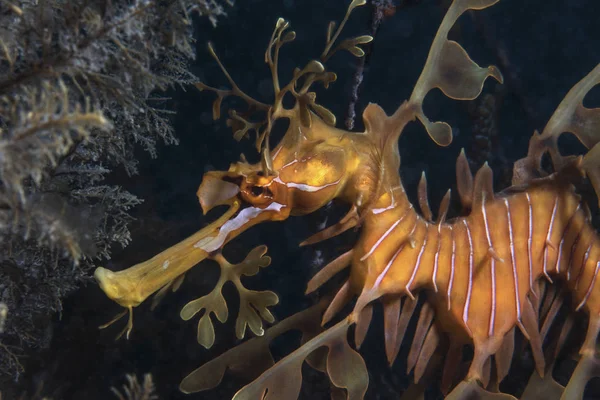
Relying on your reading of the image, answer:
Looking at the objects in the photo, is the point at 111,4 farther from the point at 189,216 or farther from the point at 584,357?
the point at 584,357

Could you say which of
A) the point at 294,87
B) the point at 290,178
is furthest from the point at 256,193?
the point at 294,87

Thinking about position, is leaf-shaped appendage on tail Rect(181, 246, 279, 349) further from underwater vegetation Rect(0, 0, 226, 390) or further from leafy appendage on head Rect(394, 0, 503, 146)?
leafy appendage on head Rect(394, 0, 503, 146)

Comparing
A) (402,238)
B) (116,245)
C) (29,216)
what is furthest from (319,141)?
(116,245)

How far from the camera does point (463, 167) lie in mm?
2137

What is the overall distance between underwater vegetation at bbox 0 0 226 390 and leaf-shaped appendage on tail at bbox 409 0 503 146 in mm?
966

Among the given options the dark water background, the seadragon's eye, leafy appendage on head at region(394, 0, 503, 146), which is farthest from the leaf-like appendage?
leafy appendage on head at region(394, 0, 503, 146)

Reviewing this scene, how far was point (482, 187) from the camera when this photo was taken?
2.10 metres

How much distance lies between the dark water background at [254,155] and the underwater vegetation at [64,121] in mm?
523

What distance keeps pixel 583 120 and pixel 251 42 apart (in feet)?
6.00

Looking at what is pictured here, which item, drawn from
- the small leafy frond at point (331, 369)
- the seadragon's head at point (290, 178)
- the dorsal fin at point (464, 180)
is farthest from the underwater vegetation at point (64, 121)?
the dorsal fin at point (464, 180)

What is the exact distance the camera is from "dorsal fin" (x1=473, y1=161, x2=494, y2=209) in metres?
2.09

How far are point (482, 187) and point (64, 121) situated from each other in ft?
5.46

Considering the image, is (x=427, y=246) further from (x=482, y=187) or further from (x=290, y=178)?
(x=290, y=178)

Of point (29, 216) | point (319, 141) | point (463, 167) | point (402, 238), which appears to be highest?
point (29, 216)
